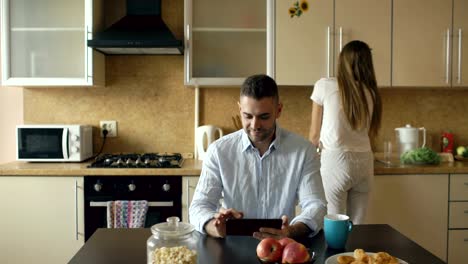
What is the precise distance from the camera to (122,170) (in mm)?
2715

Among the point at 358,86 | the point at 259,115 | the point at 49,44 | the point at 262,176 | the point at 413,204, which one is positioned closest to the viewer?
the point at 259,115

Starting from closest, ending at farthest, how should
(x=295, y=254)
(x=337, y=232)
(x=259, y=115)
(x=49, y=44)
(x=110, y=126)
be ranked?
1. (x=295, y=254)
2. (x=337, y=232)
3. (x=259, y=115)
4. (x=49, y=44)
5. (x=110, y=126)

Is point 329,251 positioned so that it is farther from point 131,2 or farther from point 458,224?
point 131,2

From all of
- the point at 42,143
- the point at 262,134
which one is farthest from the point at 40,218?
the point at 262,134

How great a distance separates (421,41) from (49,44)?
2.36m

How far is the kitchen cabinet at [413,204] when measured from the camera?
2.85m

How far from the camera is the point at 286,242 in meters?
1.22

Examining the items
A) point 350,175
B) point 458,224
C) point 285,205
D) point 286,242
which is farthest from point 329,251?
point 458,224

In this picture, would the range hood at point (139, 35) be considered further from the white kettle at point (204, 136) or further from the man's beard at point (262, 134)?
the man's beard at point (262, 134)

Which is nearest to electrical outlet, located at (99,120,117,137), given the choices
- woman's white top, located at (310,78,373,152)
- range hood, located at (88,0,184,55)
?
range hood, located at (88,0,184,55)

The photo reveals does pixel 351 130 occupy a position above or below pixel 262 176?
above

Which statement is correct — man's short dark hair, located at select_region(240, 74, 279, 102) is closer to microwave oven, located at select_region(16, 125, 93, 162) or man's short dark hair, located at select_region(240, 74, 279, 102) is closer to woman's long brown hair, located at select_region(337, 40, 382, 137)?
woman's long brown hair, located at select_region(337, 40, 382, 137)

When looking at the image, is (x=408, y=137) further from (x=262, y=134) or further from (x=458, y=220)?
(x=262, y=134)

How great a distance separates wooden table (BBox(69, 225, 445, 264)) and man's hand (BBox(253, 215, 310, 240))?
0.12 ft
